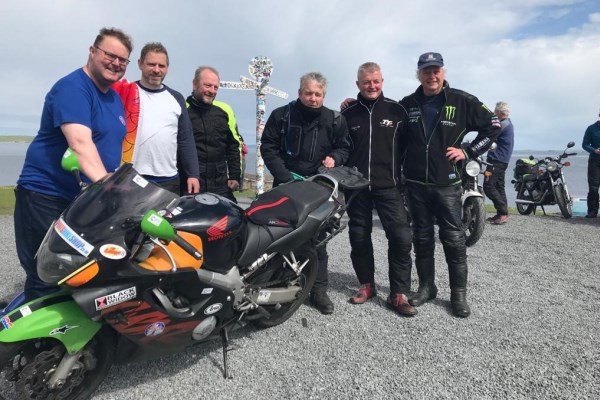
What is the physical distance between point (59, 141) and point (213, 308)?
1.28 m

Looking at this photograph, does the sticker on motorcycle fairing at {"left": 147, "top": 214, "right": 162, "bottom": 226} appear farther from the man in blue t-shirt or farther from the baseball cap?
the baseball cap

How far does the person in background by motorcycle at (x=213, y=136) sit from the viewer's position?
3.56 m

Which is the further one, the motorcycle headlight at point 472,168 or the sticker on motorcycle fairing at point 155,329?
the motorcycle headlight at point 472,168

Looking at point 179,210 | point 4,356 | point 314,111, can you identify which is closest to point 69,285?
point 4,356

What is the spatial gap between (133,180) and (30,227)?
798 mm

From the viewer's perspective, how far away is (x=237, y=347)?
282 centimetres

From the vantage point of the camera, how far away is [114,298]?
1892mm

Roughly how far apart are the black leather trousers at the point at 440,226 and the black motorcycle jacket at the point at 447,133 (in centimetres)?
10

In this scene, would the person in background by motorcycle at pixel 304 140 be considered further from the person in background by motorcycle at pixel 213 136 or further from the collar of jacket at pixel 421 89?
the collar of jacket at pixel 421 89

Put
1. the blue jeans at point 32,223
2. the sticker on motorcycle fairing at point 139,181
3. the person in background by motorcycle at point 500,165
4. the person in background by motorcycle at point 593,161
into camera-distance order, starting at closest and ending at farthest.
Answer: the sticker on motorcycle fairing at point 139,181 < the blue jeans at point 32,223 < the person in background by motorcycle at point 500,165 < the person in background by motorcycle at point 593,161

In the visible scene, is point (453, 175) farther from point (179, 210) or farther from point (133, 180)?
point (133, 180)

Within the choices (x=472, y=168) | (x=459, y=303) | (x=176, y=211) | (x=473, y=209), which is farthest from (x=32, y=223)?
(x=473, y=209)

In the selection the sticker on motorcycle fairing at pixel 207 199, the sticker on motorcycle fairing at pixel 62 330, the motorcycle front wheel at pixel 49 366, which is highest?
the sticker on motorcycle fairing at pixel 207 199

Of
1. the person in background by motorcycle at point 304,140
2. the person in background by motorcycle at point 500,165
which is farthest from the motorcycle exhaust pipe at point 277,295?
the person in background by motorcycle at point 500,165
